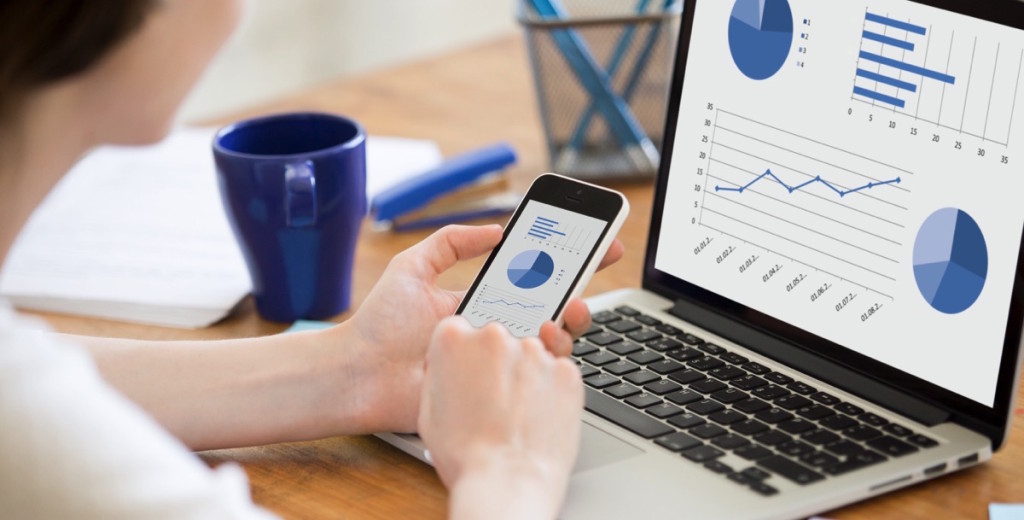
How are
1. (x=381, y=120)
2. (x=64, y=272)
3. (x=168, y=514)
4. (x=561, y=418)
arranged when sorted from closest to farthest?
(x=168, y=514), (x=561, y=418), (x=64, y=272), (x=381, y=120)

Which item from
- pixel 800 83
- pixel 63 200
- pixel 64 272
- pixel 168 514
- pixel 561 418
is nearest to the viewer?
pixel 168 514

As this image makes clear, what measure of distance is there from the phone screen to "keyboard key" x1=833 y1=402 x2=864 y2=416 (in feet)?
0.61

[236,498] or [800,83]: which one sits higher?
[800,83]

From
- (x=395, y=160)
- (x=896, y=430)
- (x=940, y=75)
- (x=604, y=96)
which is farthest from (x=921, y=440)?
(x=395, y=160)

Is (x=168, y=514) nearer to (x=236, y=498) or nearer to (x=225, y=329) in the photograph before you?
(x=236, y=498)

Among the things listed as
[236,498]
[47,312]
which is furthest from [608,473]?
[47,312]

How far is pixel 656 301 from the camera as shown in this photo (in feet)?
3.00

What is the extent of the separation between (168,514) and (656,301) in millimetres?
471

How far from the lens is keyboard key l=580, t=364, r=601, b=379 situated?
0.81 metres

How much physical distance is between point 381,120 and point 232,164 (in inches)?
20.6

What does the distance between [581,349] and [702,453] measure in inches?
6.4

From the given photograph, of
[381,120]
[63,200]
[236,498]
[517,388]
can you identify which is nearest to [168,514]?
[236,498]

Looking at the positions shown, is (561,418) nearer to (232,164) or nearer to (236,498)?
(236,498)

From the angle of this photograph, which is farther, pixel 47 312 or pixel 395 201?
pixel 395 201
